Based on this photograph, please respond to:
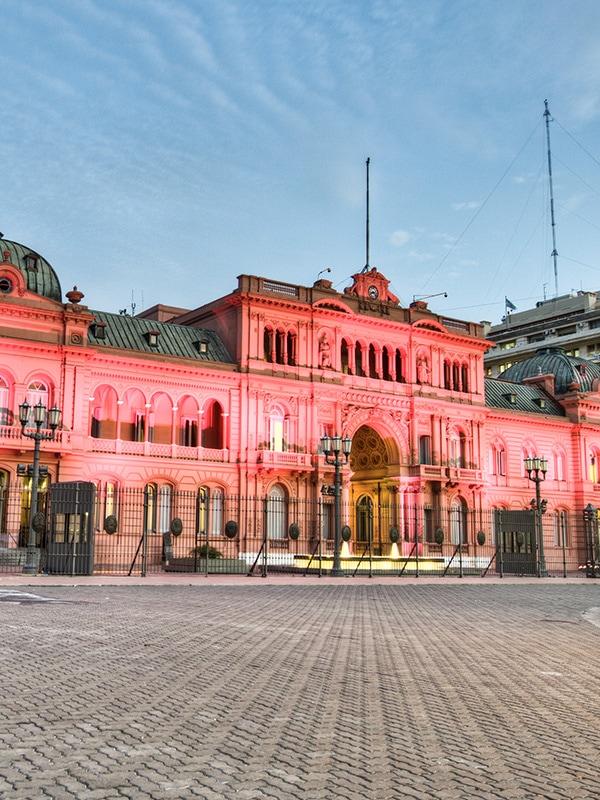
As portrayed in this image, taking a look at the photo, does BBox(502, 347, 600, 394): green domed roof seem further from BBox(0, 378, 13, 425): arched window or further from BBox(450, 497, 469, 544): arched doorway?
BBox(0, 378, 13, 425): arched window

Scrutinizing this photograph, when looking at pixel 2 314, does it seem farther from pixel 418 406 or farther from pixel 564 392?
pixel 564 392

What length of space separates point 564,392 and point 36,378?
44629 mm

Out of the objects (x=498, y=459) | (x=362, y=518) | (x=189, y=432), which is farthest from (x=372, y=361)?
(x=498, y=459)

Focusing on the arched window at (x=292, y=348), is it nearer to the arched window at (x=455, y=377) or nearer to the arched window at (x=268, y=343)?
the arched window at (x=268, y=343)

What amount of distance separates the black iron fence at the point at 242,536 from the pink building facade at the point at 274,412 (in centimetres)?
24

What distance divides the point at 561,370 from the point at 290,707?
70.4 m

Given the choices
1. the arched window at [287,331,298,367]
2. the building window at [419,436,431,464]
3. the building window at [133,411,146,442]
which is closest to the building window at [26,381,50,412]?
the building window at [133,411,146,442]

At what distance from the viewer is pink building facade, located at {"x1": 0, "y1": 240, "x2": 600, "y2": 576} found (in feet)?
149

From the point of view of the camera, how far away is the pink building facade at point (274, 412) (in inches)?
1788

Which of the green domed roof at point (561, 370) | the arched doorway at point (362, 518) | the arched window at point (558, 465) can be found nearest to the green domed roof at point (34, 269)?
the arched doorway at point (362, 518)

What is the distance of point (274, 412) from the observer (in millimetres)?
53719

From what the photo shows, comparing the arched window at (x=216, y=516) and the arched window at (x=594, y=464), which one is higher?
the arched window at (x=594, y=464)

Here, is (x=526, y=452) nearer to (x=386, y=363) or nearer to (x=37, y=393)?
(x=386, y=363)

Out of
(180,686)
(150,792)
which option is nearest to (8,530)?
(180,686)
